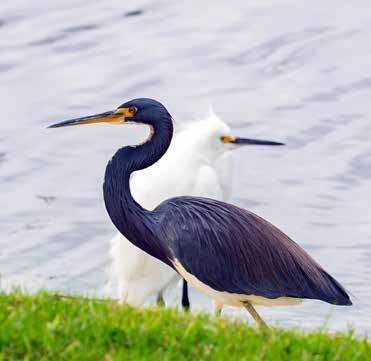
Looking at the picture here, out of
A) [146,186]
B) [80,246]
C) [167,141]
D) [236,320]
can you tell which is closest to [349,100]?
[80,246]

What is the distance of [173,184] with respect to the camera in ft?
40.8

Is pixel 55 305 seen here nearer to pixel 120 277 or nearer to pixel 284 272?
pixel 284 272

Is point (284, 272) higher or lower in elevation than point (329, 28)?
higher

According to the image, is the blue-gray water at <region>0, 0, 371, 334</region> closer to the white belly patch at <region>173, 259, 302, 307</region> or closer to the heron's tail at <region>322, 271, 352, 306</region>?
the white belly patch at <region>173, 259, 302, 307</region>

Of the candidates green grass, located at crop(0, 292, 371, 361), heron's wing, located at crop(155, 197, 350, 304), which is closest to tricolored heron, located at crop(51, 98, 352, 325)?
heron's wing, located at crop(155, 197, 350, 304)

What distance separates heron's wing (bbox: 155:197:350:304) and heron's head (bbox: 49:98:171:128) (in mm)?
654

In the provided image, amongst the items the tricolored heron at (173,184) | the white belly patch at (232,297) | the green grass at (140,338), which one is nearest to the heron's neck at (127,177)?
the white belly patch at (232,297)

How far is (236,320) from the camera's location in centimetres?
815

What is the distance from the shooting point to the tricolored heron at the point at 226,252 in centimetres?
945

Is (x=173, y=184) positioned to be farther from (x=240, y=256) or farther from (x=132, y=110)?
(x=240, y=256)

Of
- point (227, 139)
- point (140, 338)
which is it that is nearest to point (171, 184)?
point (227, 139)

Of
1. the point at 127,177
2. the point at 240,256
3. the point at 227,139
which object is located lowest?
the point at 227,139

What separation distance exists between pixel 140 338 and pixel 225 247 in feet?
7.26

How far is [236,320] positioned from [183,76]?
1378 cm
